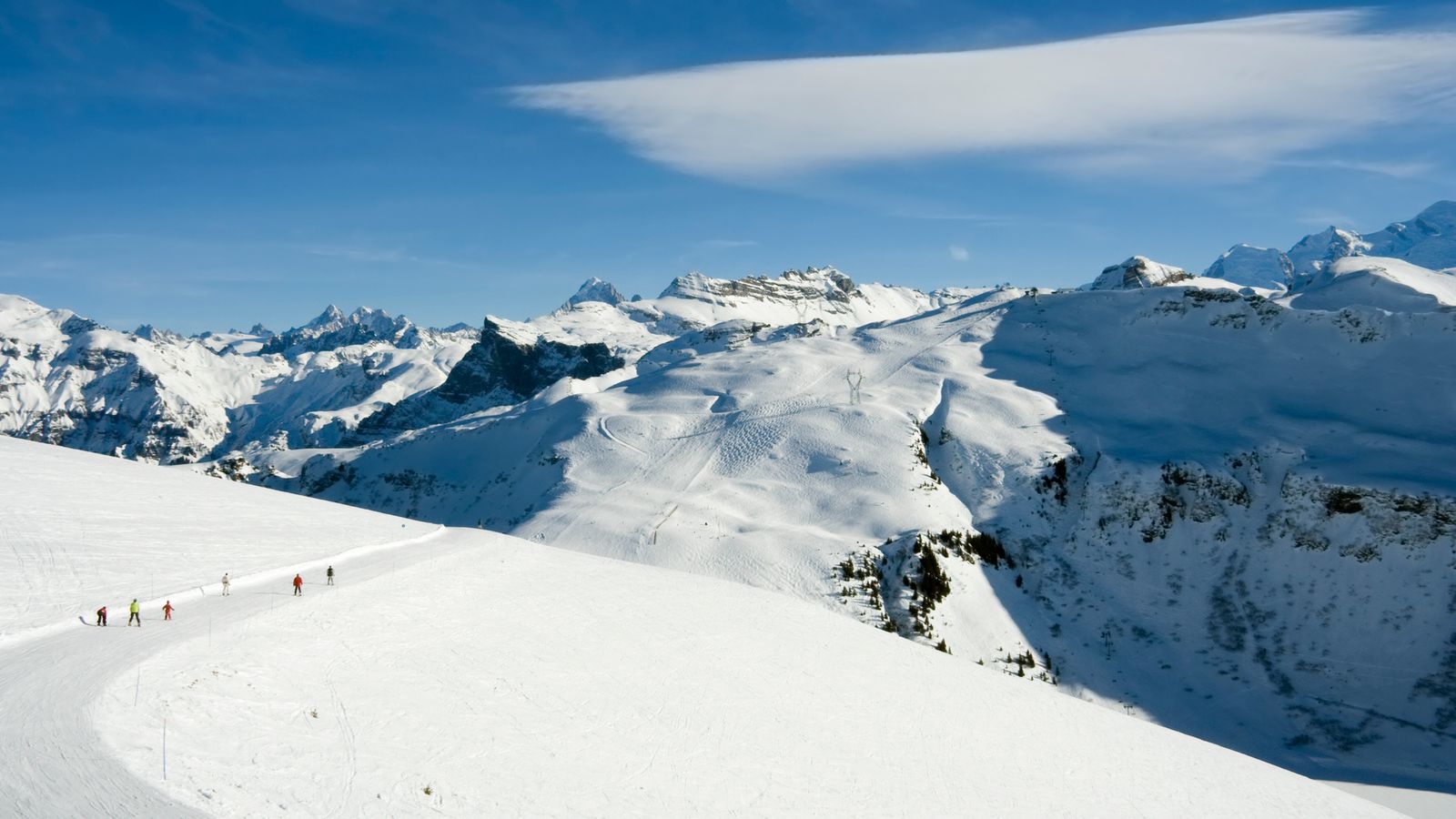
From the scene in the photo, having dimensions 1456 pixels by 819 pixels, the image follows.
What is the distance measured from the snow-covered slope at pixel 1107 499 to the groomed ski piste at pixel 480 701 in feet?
66.1

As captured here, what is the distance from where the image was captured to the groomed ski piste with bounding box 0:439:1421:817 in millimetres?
15547

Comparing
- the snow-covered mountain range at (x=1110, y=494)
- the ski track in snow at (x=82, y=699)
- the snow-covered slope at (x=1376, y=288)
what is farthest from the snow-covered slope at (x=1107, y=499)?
the ski track in snow at (x=82, y=699)

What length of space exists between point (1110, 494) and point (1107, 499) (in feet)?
1.67

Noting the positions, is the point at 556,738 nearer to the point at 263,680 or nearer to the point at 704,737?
the point at 704,737

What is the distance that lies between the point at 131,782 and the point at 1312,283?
402 feet

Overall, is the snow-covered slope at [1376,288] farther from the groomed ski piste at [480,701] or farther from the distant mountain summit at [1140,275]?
the groomed ski piste at [480,701]

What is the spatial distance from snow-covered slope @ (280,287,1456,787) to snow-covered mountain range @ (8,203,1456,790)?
0.69 ft

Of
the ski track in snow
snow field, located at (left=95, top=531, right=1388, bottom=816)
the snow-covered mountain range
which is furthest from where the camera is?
the snow-covered mountain range

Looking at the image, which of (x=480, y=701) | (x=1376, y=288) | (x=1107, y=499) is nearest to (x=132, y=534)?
(x=480, y=701)

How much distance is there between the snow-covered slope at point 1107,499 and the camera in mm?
51125

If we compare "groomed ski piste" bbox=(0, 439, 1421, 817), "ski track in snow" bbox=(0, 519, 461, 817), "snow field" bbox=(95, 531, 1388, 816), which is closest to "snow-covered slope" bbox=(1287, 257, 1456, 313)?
"snow field" bbox=(95, 531, 1388, 816)

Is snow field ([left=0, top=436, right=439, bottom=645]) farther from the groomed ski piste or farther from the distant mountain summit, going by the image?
the distant mountain summit

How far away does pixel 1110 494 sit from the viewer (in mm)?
65750

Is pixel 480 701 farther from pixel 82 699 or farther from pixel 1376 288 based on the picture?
pixel 1376 288
